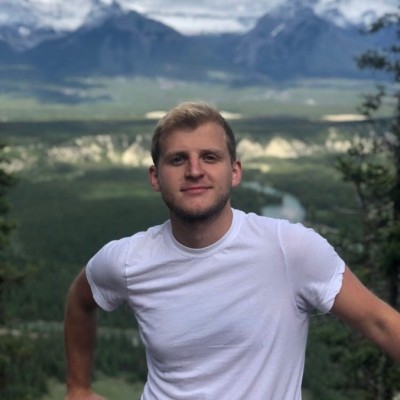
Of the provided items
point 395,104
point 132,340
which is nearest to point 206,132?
point 395,104

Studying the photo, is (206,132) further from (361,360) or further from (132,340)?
(132,340)

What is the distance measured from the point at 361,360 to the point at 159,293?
15.7m

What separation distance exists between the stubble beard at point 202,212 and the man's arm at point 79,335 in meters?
0.79

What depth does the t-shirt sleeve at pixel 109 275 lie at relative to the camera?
13.3ft

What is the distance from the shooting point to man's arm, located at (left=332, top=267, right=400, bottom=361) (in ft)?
11.9

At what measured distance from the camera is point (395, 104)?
21.8 meters

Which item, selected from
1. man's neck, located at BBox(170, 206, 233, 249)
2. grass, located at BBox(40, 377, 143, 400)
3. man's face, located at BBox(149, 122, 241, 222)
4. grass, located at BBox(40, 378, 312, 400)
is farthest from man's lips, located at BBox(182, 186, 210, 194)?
grass, located at BBox(40, 377, 143, 400)

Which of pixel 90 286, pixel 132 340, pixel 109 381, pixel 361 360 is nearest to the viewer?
pixel 90 286

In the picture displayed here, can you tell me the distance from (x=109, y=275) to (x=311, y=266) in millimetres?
1035

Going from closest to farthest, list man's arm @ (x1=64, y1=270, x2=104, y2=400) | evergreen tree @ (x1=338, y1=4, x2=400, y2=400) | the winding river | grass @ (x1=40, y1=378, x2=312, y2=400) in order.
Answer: man's arm @ (x1=64, y1=270, x2=104, y2=400), evergreen tree @ (x1=338, y1=4, x2=400, y2=400), grass @ (x1=40, y1=378, x2=312, y2=400), the winding river

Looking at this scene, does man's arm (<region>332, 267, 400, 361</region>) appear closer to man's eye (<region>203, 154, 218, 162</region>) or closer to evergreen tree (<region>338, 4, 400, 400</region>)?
man's eye (<region>203, 154, 218, 162</region>)

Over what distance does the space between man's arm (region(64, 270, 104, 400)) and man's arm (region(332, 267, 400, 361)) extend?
137cm

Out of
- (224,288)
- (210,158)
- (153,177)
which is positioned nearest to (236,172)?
(210,158)

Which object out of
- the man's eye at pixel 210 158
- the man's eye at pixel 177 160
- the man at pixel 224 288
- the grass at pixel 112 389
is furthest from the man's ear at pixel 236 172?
the grass at pixel 112 389
